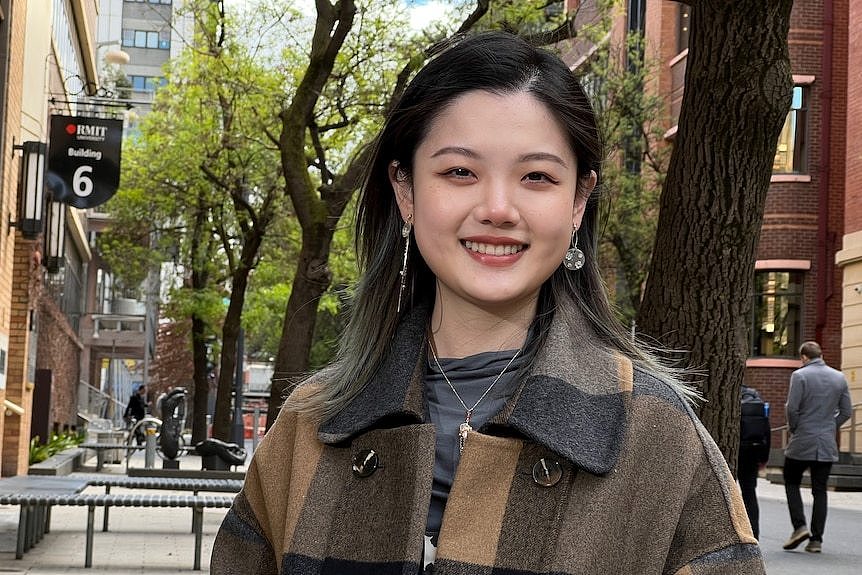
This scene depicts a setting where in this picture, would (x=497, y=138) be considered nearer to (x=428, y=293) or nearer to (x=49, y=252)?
(x=428, y=293)

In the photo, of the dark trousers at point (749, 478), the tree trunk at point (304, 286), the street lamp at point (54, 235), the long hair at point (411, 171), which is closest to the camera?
the long hair at point (411, 171)

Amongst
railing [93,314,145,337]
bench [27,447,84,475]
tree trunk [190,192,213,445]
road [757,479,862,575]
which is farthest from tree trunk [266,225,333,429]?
railing [93,314,145,337]

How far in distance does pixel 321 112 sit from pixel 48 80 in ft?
15.3

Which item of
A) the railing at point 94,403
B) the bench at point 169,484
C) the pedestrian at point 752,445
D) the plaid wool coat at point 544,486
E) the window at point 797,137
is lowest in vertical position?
the railing at point 94,403

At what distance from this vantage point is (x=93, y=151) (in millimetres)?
20109

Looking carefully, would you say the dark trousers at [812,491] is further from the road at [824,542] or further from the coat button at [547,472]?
the coat button at [547,472]

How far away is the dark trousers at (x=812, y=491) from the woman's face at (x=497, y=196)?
36.8 ft

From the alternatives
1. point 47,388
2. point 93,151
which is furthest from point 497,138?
point 47,388

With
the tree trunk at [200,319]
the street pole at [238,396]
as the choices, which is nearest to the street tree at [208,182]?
the tree trunk at [200,319]

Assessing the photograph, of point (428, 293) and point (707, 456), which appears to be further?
point (428, 293)

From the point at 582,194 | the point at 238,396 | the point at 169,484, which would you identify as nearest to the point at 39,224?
the point at 169,484

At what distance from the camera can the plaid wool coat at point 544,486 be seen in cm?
219

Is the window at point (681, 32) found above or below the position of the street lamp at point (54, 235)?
above

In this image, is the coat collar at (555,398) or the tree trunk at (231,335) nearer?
the coat collar at (555,398)
